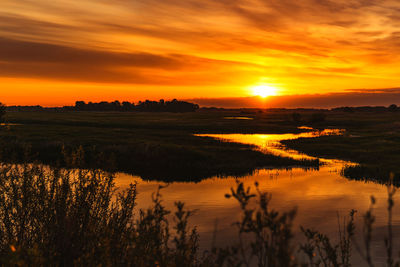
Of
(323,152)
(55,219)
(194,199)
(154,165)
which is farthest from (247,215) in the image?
(323,152)

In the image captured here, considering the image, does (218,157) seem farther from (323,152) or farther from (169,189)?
(323,152)

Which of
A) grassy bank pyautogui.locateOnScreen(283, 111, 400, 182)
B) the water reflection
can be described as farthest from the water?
the water reflection

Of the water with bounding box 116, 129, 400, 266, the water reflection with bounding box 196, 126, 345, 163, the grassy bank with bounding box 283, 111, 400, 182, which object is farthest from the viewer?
the water reflection with bounding box 196, 126, 345, 163

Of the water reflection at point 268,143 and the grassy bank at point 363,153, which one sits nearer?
the grassy bank at point 363,153

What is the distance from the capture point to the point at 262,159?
37.4m

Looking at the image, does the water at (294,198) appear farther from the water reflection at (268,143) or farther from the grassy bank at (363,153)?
the water reflection at (268,143)

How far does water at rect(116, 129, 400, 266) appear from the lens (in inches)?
662

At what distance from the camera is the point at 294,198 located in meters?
23.1

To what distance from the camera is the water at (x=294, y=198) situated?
1682 centimetres

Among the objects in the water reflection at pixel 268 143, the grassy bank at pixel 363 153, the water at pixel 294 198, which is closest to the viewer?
the water at pixel 294 198

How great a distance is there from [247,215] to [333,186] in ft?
82.0

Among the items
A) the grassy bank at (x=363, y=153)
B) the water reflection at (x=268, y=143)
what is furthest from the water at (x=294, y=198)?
the water reflection at (x=268, y=143)

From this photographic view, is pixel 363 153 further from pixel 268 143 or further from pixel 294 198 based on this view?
pixel 294 198

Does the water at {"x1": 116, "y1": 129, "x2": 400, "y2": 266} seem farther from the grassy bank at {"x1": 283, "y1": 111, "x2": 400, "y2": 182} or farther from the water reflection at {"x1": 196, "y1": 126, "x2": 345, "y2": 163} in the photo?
the water reflection at {"x1": 196, "y1": 126, "x2": 345, "y2": 163}
